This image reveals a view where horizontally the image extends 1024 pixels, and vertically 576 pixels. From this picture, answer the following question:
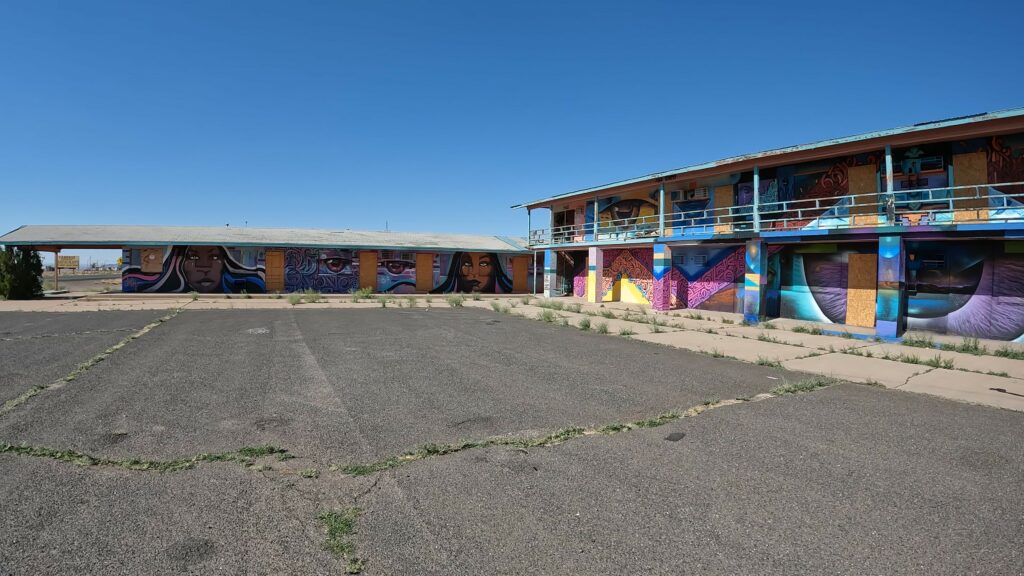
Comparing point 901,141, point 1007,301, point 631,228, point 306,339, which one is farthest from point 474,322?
point 1007,301

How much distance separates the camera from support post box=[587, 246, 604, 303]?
26453mm

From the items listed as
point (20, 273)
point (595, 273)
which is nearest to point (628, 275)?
point (595, 273)

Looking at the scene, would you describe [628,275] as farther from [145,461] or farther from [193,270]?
[193,270]

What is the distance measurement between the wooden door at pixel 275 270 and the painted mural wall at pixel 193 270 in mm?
347

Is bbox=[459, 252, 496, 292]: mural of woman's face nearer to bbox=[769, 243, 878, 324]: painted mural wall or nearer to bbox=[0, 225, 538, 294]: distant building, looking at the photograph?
bbox=[0, 225, 538, 294]: distant building

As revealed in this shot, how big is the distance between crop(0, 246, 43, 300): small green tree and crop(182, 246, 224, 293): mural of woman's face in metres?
6.55

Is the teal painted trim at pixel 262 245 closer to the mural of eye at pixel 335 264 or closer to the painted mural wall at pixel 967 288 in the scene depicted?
the mural of eye at pixel 335 264

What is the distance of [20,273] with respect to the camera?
79.8 feet

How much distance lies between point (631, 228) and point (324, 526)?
23.9 metres

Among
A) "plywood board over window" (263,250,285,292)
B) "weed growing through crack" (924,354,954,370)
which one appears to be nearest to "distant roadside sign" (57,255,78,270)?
"plywood board over window" (263,250,285,292)

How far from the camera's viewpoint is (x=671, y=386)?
7.64m

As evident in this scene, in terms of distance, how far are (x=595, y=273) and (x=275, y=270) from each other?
20.4 metres

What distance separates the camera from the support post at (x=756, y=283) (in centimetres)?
1705

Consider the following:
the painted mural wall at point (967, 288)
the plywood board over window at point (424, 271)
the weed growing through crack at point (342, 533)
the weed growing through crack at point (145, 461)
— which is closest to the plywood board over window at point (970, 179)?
the painted mural wall at point (967, 288)
